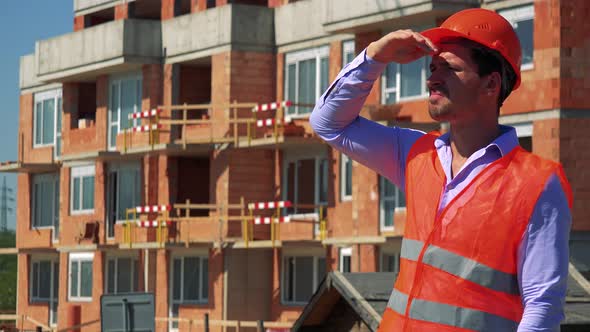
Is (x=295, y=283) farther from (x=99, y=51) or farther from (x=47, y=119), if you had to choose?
(x=47, y=119)

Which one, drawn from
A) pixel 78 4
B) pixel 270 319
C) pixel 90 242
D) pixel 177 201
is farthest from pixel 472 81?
pixel 78 4

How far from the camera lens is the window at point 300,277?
4534 cm

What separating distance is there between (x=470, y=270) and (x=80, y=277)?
49384mm

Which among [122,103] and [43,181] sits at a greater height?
[122,103]

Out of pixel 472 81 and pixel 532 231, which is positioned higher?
pixel 472 81

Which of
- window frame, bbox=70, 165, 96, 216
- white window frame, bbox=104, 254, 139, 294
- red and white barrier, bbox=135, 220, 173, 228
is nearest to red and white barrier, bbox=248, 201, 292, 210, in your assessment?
red and white barrier, bbox=135, 220, 173, 228

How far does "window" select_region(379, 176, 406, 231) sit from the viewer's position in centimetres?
4066

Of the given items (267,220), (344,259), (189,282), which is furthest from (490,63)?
(189,282)

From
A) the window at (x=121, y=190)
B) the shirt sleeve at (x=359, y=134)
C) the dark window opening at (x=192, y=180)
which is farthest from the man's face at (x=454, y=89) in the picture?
the window at (x=121, y=190)

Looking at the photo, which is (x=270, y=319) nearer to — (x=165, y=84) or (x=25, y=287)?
(x=165, y=84)

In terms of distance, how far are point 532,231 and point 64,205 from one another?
5057cm

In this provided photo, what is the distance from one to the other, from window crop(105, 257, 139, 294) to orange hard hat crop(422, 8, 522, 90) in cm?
4626

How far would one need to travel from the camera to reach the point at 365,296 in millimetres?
19719

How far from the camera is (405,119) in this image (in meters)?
39.7
